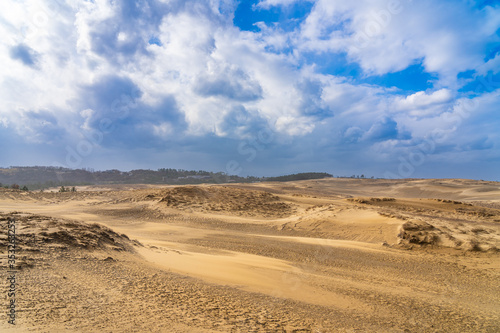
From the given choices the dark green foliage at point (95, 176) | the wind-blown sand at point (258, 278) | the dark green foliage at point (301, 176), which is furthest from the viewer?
the dark green foliage at point (301, 176)

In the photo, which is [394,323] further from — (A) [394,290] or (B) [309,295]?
(A) [394,290]

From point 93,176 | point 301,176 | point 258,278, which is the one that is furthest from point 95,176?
point 258,278

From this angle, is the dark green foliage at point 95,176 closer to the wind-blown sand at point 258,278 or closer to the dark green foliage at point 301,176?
the dark green foliage at point 301,176

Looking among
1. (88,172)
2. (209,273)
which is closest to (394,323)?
(209,273)

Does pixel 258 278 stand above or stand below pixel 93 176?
below

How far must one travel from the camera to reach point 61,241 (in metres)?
6.54

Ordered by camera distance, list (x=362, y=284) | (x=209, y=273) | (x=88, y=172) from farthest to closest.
A: (x=88, y=172), (x=362, y=284), (x=209, y=273)

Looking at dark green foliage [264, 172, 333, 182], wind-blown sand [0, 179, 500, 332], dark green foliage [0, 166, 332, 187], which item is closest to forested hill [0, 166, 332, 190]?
dark green foliage [0, 166, 332, 187]

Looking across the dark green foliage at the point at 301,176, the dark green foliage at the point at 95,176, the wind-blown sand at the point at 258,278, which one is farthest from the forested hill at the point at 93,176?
the wind-blown sand at the point at 258,278

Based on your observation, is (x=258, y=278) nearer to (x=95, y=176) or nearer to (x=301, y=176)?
(x=95, y=176)

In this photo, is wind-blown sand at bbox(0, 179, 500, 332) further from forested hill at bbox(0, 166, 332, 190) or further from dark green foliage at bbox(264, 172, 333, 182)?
dark green foliage at bbox(264, 172, 333, 182)

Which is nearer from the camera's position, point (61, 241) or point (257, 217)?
point (61, 241)

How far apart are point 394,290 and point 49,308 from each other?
6.63 metres

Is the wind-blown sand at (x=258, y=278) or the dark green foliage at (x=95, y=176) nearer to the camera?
the wind-blown sand at (x=258, y=278)
